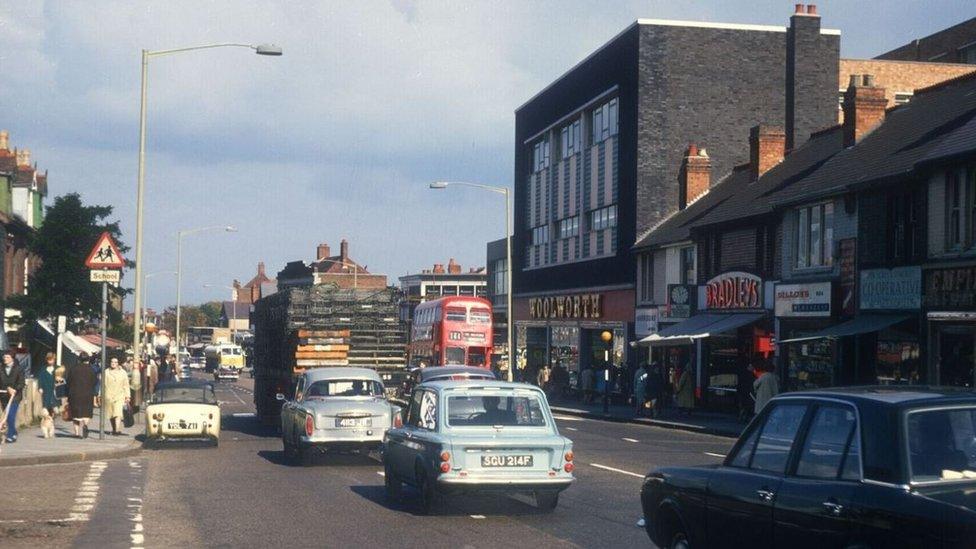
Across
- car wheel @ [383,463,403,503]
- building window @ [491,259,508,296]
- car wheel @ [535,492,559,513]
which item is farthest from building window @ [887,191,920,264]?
building window @ [491,259,508,296]

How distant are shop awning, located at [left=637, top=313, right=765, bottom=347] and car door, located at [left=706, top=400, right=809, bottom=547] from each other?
31.5 m

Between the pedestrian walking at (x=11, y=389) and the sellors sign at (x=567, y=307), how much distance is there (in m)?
34.3

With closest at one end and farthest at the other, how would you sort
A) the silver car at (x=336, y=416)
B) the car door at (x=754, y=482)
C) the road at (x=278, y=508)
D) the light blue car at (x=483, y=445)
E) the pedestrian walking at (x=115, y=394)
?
the car door at (x=754, y=482) → the road at (x=278, y=508) → the light blue car at (x=483, y=445) → the silver car at (x=336, y=416) → the pedestrian walking at (x=115, y=394)

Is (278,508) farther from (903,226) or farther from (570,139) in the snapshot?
(570,139)

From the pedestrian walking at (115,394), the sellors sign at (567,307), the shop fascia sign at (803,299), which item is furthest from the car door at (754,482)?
the sellors sign at (567,307)

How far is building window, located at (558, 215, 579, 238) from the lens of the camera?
62.6 meters

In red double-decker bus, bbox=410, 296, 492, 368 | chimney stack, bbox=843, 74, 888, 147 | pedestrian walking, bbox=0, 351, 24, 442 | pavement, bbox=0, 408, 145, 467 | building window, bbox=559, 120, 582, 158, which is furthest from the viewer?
building window, bbox=559, 120, 582, 158

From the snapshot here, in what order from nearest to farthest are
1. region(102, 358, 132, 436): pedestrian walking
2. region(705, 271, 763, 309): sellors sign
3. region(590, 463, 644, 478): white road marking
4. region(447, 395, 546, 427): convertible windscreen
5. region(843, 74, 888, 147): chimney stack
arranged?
1. region(447, 395, 546, 427): convertible windscreen
2. region(590, 463, 644, 478): white road marking
3. region(102, 358, 132, 436): pedestrian walking
4. region(843, 74, 888, 147): chimney stack
5. region(705, 271, 763, 309): sellors sign

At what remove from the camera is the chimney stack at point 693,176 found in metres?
51.8

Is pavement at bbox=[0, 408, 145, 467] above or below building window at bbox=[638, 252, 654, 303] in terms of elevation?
below

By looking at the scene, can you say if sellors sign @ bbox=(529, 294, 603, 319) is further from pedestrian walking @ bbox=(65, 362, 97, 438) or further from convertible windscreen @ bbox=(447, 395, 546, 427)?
convertible windscreen @ bbox=(447, 395, 546, 427)

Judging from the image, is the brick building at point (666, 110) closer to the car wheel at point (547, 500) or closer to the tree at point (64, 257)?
the tree at point (64, 257)

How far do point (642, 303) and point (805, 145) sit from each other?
972 cm

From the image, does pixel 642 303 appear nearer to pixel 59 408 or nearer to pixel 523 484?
pixel 59 408
